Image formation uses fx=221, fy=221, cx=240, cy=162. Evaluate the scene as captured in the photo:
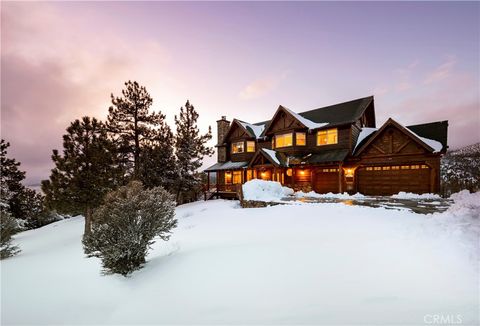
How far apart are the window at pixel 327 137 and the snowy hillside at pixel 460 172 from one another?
889cm

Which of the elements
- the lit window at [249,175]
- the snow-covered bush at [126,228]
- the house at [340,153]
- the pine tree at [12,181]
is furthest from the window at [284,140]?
the pine tree at [12,181]

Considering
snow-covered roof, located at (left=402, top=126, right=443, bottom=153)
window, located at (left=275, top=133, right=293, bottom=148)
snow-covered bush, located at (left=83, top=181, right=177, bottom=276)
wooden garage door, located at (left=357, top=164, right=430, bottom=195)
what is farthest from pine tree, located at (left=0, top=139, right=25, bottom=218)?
snow-covered roof, located at (left=402, top=126, right=443, bottom=153)

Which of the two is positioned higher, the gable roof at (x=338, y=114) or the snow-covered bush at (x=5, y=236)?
the gable roof at (x=338, y=114)

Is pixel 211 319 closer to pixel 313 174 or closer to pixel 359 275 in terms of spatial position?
pixel 359 275

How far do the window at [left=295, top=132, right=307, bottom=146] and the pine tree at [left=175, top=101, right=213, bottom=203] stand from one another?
10.2 metres

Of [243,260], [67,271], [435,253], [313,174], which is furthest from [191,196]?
[435,253]

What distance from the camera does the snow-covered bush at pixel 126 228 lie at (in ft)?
21.7

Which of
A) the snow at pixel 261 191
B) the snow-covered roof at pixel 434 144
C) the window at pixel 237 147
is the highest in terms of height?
the window at pixel 237 147

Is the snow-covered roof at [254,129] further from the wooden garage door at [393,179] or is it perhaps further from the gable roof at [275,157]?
the wooden garage door at [393,179]

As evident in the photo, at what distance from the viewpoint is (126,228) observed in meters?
6.95

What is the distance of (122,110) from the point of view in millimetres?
22172

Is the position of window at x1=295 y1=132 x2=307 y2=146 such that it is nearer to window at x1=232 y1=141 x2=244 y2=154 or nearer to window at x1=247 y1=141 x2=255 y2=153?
window at x1=247 y1=141 x2=255 y2=153

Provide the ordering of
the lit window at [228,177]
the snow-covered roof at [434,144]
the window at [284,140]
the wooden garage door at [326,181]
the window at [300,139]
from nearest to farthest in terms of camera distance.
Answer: the snow-covered roof at [434,144] → the wooden garage door at [326,181] → the window at [300,139] → the window at [284,140] → the lit window at [228,177]

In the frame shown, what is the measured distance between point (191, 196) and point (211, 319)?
29.4 meters
